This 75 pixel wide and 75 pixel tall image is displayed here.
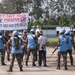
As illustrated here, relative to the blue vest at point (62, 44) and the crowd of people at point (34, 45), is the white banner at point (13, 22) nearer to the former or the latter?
the crowd of people at point (34, 45)

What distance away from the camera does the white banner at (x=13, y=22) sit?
1639 centimetres

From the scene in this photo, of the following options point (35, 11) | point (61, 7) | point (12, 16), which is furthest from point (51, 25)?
point (12, 16)

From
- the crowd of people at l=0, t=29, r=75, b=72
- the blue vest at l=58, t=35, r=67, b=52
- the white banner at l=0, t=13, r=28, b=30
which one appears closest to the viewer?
the crowd of people at l=0, t=29, r=75, b=72

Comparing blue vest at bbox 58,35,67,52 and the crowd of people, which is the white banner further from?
blue vest at bbox 58,35,67,52

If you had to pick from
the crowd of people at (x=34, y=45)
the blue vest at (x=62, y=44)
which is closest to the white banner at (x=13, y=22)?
the crowd of people at (x=34, y=45)

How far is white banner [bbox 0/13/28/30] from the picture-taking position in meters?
16.4

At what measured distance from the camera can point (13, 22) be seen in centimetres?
1666

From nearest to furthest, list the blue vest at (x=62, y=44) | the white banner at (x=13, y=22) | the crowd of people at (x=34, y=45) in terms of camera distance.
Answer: the crowd of people at (x=34, y=45)
the blue vest at (x=62, y=44)
the white banner at (x=13, y=22)

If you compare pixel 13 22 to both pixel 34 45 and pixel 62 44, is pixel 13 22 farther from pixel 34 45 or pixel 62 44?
pixel 62 44

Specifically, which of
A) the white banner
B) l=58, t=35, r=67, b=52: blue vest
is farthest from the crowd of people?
the white banner

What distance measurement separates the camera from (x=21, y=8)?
73.6 meters

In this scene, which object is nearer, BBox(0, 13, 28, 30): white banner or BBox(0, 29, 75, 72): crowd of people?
BBox(0, 29, 75, 72): crowd of people

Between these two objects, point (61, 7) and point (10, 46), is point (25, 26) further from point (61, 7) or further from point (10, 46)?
point (61, 7)

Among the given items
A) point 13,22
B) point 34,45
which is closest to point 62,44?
point 34,45
